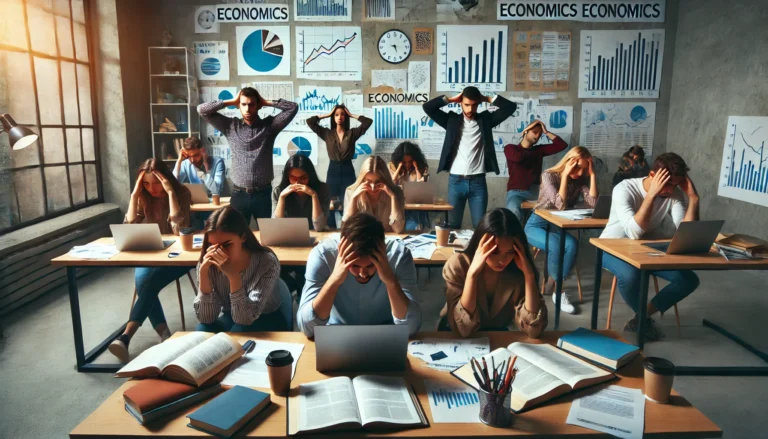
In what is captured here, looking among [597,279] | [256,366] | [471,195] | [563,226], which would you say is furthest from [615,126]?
[256,366]

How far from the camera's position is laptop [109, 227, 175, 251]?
2852mm

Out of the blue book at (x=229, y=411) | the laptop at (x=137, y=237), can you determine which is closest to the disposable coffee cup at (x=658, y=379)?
the blue book at (x=229, y=411)

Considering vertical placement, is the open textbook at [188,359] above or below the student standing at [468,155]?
below

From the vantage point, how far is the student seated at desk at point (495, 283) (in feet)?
6.04

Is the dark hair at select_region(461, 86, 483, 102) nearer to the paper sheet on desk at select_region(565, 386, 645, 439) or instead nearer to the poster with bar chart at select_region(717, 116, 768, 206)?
the poster with bar chart at select_region(717, 116, 768, 206)

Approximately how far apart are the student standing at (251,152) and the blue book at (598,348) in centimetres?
292

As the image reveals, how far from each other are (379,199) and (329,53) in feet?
9.89

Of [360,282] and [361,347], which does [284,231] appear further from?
[361,347]

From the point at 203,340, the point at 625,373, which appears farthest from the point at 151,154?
the point at 625,373

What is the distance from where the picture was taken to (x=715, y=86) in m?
5.31

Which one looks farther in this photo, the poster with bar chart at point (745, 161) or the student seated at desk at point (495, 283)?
the poster with bar chart at point (745, 161)

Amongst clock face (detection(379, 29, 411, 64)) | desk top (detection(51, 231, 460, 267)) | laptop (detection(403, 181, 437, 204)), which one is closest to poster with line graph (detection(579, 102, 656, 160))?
clock face (detection(379, 29, 411, 64))

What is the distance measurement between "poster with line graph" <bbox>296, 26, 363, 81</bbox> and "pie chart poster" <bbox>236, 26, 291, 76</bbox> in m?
0.15

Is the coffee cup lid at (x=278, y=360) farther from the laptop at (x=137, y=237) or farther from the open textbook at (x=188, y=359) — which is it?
the laptop at (x=137, y=237)
